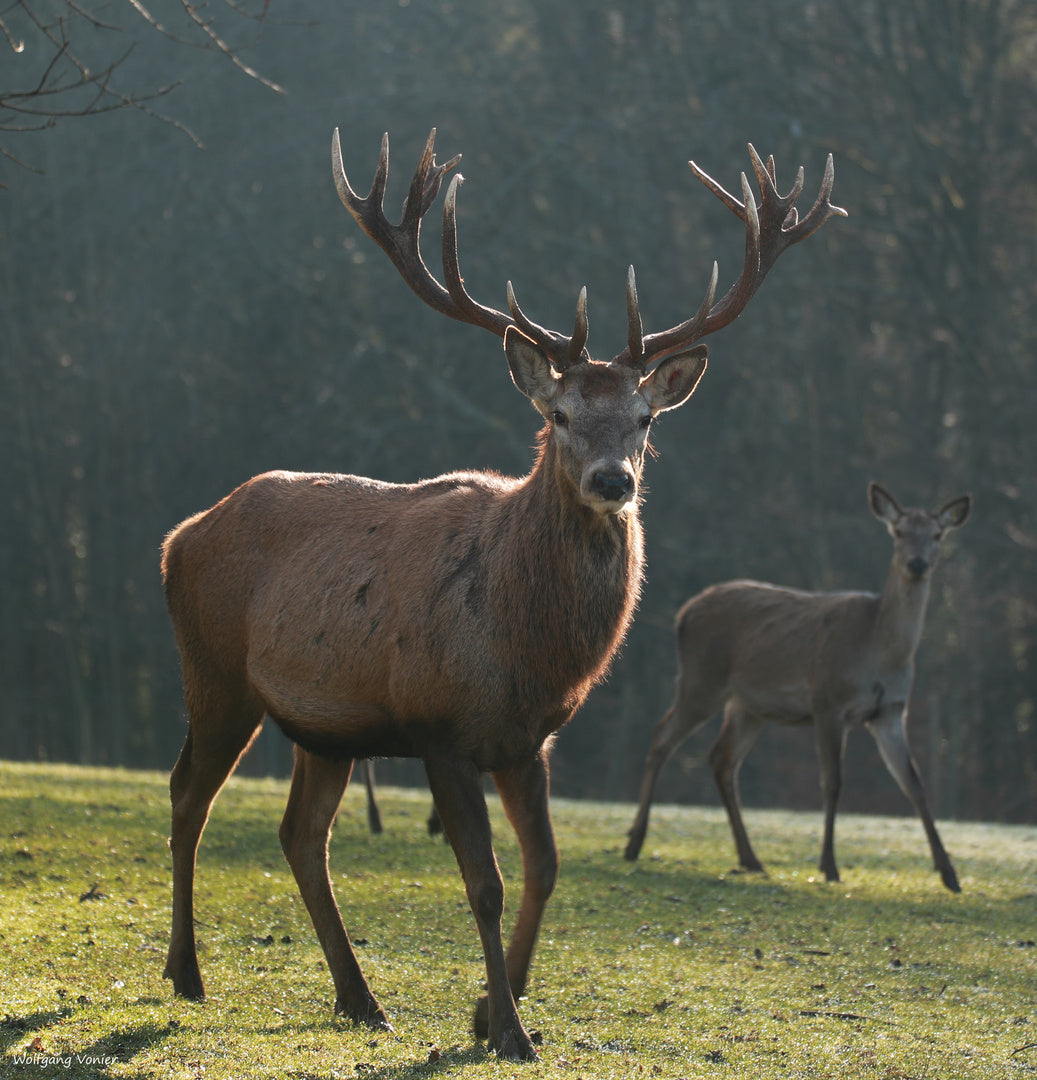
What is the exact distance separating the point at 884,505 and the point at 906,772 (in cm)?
218

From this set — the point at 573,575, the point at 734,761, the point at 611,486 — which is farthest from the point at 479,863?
the point at 734,761

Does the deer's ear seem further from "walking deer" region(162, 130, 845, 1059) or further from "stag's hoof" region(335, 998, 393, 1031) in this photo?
"stag's hoof" region(335, 998, 393, 1031)

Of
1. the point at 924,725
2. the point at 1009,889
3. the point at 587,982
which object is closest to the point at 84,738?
the point at 924,725

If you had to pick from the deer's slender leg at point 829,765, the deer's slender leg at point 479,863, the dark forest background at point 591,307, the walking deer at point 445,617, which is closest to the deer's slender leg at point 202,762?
the walking deer at point 445,617

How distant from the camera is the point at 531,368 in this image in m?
5.81

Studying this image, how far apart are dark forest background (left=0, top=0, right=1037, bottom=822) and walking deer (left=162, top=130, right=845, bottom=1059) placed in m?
17.0

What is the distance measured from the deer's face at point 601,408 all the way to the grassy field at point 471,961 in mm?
1991

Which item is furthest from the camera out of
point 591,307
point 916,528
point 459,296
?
point 591,307

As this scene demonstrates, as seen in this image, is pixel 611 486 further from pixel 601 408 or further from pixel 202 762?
pixel 202 762

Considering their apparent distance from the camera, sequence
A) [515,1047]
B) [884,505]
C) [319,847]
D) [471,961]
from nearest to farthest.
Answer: [515,1047], [319,847], [471,961], [884,505]

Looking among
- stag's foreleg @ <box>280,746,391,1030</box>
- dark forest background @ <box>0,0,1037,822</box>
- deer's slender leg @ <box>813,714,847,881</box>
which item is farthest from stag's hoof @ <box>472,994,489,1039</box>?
dark forest background @ <box>0,0,1037,822</box>

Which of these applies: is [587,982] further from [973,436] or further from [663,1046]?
[973,436]

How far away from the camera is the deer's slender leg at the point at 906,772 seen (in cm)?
965

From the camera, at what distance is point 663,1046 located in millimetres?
5398
